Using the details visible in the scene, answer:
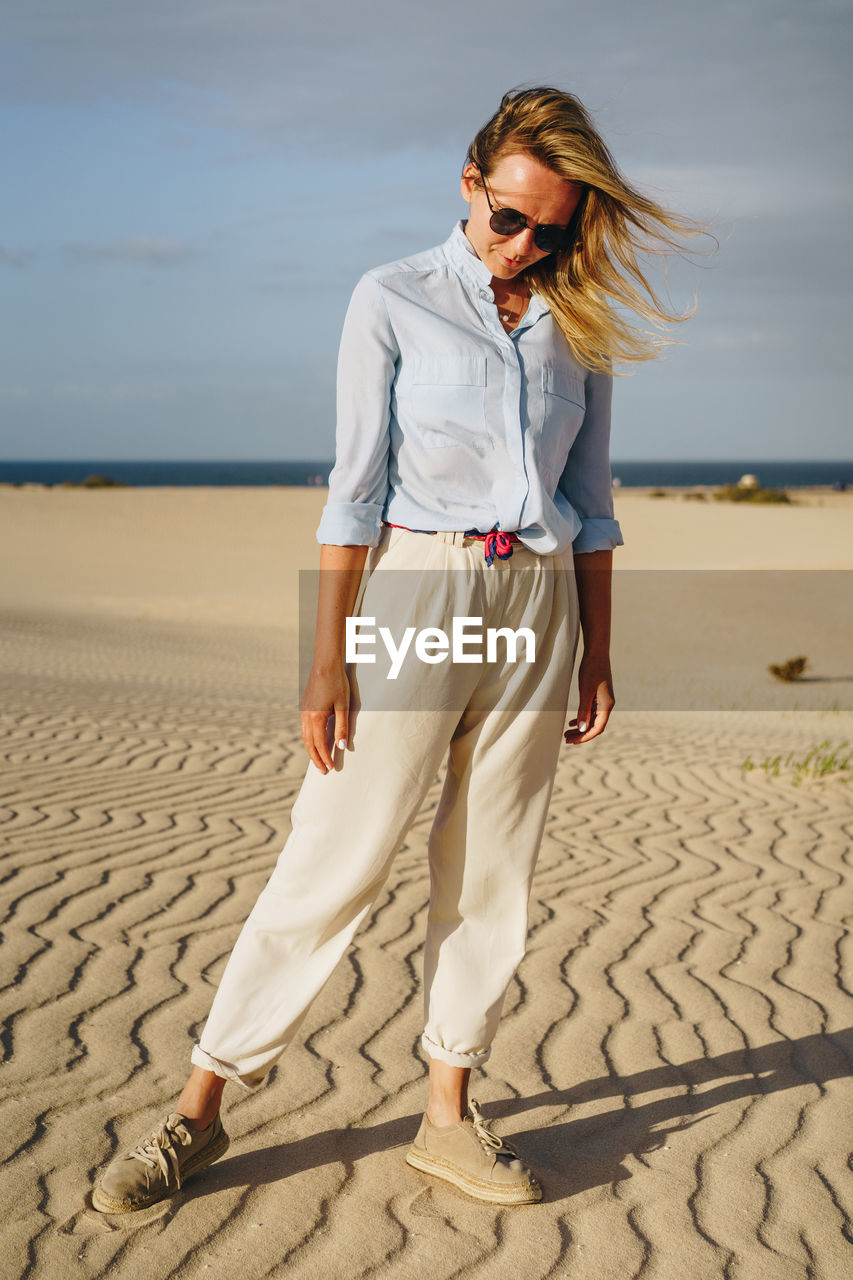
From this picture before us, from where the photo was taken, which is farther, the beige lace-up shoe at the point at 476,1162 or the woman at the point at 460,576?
the beige lace-up shoe at the point at 476,1162

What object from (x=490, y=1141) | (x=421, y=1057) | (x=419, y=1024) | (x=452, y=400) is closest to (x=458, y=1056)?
(x=490, y=1141)

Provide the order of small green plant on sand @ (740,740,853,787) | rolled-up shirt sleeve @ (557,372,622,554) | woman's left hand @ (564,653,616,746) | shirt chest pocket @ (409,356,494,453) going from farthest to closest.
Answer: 1. small green plant on sand @ (740,740,853,787)
2. woman's left hand @ (564,653,616,746)
3. rolled-up shirt sleeve @ (557,372,622,554)
4. shirt chest pocket @ (409,356,494,453)

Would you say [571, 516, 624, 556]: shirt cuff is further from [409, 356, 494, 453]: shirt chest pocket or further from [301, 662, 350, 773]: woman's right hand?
[301, 662, 350, 773]: woman's right hand

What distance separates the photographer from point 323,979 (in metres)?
2.20

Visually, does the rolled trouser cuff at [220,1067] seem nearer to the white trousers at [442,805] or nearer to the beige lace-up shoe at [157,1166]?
the white trousers at [442,805]

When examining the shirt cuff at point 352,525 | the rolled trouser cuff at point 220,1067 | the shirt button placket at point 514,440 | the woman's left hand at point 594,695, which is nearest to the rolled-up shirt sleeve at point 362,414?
the shirt cuff at point 352,525

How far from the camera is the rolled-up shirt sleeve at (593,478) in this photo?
7.64 feet

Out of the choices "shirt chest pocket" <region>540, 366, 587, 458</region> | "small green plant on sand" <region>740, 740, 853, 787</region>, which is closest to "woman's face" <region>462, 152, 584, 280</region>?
"shirt chest pocket" <region>540, 366, 587, 458</region>

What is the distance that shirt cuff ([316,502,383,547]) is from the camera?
2.08 m

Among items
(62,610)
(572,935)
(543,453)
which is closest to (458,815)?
(543,453)

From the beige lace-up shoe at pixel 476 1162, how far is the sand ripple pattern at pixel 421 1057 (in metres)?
0.04

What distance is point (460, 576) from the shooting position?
2117 mm

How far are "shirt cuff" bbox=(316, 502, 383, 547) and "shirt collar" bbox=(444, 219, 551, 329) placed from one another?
18.6 inches

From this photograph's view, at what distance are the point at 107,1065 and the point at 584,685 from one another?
1.59m
